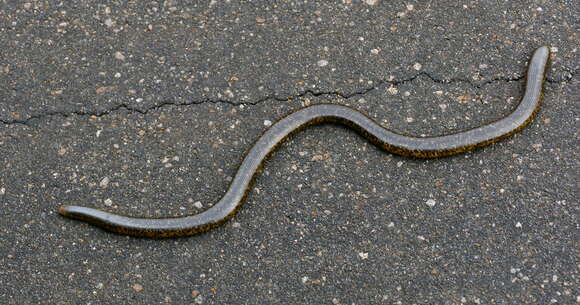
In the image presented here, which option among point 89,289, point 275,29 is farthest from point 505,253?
point 89,289

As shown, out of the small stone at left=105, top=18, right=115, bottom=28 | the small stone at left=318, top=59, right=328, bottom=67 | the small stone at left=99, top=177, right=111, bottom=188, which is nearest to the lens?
the small stone at left=99, top=177, right=111, bottom=188

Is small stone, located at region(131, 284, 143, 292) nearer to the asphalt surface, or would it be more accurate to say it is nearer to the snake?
the asphalt surface

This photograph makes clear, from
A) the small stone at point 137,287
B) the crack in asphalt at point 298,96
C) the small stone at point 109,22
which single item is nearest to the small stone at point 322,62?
the crack in asphalt at point 298,96

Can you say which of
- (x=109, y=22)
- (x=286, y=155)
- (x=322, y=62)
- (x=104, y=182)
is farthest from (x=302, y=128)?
(x=109, y=22)

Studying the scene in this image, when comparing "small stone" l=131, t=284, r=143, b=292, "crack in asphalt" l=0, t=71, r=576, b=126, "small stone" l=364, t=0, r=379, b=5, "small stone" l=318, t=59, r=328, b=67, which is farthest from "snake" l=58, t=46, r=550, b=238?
"small stone" l=364, t=0, r=379, b=5

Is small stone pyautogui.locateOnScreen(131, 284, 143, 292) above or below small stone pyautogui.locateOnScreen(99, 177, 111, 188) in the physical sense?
below

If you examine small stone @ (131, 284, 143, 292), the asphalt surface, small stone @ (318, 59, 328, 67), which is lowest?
small stone @ (131, 284, 143, 292)

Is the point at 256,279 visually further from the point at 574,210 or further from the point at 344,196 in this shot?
the point at 574,210
